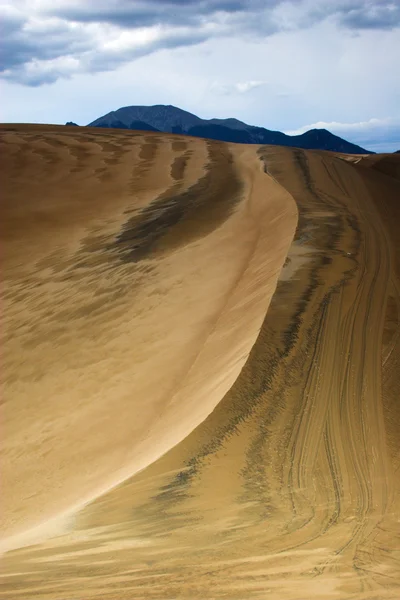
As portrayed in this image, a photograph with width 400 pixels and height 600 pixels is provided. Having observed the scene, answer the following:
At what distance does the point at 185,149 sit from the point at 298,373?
736cm

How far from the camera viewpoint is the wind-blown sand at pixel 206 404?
5.11 feet

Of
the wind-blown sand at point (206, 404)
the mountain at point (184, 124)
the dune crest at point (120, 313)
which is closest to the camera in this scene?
the wind-blown sand at point (206, 404)

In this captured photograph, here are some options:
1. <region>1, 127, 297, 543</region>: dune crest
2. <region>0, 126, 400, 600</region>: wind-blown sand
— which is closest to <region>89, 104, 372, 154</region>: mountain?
<region>1, 127, 297, 543</region>: dune crest

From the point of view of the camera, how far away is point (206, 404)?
2291 mm

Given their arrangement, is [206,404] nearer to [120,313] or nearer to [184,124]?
[120,313]

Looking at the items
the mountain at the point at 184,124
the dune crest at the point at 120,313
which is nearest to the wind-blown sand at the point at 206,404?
the dune crest at the point at 120,313

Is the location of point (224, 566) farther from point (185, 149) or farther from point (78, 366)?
point (185, 149)

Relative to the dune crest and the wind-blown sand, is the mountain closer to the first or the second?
the dune crest

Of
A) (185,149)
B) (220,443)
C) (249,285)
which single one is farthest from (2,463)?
(185,149)

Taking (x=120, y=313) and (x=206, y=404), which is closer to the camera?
(x=206, y=404)

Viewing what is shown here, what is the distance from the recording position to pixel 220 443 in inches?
78.4

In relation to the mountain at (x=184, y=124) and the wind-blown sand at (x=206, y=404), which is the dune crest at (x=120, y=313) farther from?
the mountain at (x=184, y=124)

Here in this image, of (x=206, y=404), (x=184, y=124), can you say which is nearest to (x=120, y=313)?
(x=206, y=404)

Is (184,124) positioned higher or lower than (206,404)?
higher
